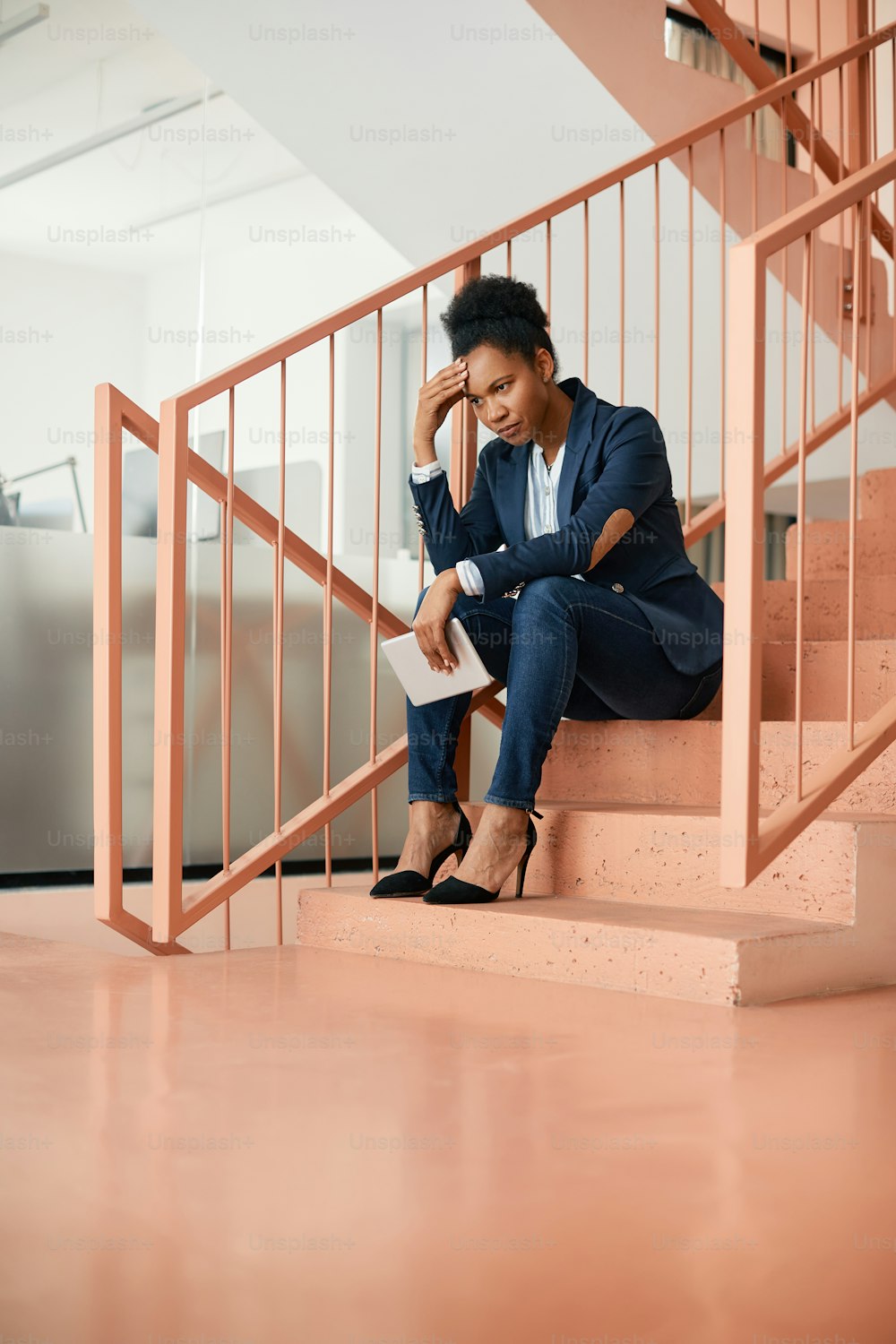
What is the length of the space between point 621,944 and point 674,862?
254mm

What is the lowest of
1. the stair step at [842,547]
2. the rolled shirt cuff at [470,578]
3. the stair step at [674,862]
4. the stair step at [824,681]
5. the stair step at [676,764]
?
the stair step at [674,862]

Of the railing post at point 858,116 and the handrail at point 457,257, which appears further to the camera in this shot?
the railing post at point 858,116

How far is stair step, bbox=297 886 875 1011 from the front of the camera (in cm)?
163

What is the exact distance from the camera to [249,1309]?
80 centimetres

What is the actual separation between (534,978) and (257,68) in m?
2.52

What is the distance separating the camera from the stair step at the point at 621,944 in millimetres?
1631

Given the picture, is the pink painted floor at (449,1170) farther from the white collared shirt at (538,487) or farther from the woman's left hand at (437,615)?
the white collared shirt at (538,487)

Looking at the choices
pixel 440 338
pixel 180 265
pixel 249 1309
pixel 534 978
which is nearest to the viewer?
pixel 249 1309

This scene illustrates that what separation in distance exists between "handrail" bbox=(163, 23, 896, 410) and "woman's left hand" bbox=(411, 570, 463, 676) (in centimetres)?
44

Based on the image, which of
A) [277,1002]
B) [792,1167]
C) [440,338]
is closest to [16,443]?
[440,338]

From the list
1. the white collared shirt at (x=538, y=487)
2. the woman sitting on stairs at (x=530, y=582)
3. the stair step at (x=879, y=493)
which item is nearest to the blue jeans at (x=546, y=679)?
the woman sitting on stairs at (x=530, y=582)

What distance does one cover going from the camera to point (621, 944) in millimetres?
1726

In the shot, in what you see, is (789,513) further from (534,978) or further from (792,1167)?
(792,1167)

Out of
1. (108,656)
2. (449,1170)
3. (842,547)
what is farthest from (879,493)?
(449,1170)
